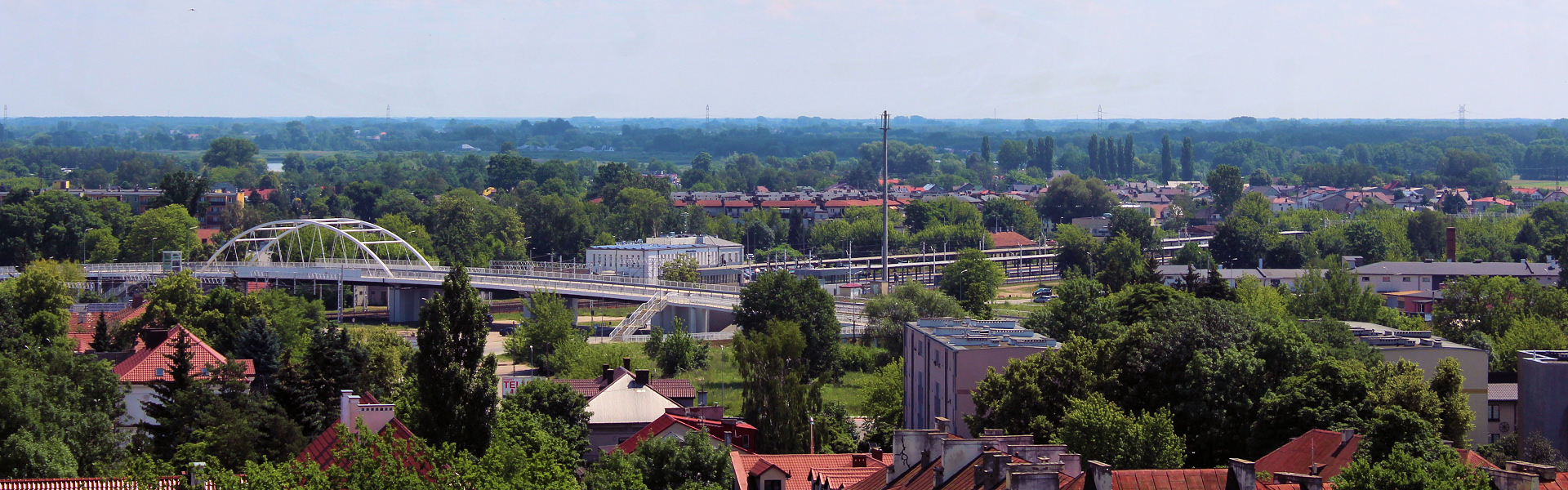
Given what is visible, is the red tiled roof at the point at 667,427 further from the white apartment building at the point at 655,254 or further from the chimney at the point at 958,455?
the white apartment building at the point at 655,254

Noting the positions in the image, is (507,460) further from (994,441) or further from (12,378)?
(12,378)

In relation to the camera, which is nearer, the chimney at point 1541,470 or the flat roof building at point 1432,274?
the chimney at point 1541,470

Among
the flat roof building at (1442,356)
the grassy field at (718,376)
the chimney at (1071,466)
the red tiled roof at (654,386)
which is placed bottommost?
the grassy field at (718,376)

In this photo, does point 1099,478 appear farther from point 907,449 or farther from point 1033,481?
point 907,449

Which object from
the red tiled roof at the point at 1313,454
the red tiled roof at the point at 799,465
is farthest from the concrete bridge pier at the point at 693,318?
the red tiled roof at the point at 1313,454

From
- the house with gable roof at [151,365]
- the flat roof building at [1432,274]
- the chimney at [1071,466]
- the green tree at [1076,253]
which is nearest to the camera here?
the chimney at [1071,466]

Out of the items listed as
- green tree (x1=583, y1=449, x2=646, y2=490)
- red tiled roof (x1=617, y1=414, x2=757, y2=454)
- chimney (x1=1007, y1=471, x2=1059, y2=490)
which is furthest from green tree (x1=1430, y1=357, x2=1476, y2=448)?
chimney (x1=1007, y1=471, x2=1059, y2=490)

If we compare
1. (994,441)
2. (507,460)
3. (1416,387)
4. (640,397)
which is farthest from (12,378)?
(1416,387)
